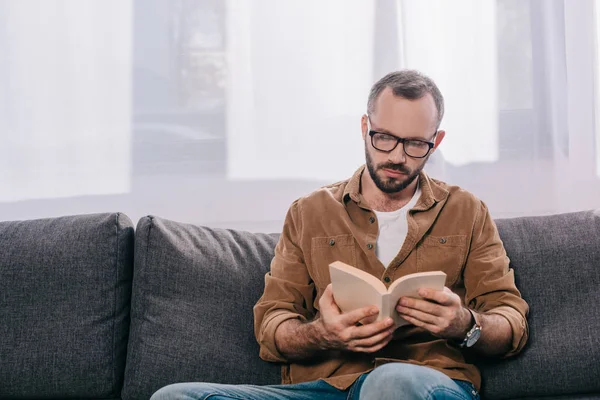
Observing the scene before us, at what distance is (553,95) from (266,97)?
924 millimetres

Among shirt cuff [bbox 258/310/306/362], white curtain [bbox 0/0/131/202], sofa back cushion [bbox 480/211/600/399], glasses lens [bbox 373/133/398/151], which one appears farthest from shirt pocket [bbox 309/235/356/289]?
white curtain [bbox 0/0/131/202]

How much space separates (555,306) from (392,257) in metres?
0.47

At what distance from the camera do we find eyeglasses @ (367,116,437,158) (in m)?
1.98

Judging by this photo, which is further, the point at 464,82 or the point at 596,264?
the point at 464,82

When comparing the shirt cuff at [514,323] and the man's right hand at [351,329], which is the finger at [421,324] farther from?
the shirt cuff at [514,323]

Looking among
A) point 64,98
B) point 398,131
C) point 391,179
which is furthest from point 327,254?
point 64,98

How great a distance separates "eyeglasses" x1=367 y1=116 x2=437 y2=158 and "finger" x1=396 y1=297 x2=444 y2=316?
1.46 ft

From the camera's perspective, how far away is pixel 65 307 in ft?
7.04

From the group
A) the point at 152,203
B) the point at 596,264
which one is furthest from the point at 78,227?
the point at 596,264

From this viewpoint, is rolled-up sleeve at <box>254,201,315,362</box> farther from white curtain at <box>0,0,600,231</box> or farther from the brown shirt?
white curtain at <box>0,0,600,231</box>

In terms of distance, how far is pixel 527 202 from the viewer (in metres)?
2.63

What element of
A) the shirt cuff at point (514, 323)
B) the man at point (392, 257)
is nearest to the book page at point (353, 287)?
the man at point (392, 257)

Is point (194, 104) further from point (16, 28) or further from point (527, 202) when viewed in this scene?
point (527, 202)

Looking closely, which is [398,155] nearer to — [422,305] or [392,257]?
[392,257]
